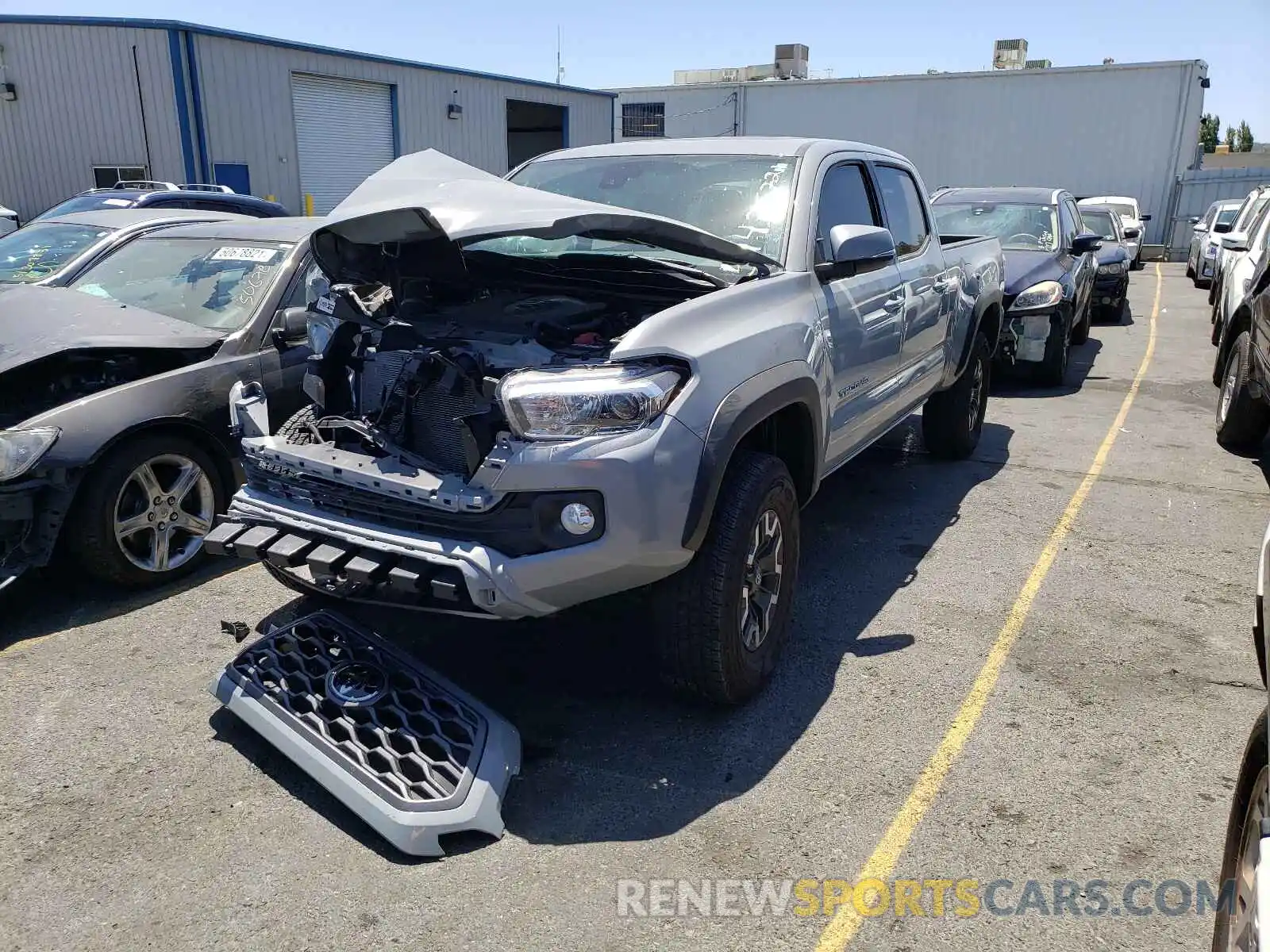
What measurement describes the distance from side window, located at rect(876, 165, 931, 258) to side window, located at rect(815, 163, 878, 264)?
0.79 ft

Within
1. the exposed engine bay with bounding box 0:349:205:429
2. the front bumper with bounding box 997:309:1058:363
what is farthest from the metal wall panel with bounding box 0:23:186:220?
the exposed engine bay with bounding box 0:349:205:429

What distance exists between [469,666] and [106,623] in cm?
172

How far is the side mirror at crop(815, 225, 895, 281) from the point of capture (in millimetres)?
3852

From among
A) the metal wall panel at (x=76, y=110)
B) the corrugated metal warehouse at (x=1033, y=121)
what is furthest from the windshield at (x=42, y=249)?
the corrugated metal warehouse at (x=1033, y=121)

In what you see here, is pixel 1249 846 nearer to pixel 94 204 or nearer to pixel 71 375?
pixel 71 375

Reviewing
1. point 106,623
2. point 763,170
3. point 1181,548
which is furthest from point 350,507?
point 1181,548

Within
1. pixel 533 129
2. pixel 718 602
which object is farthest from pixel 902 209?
pixel 533 129

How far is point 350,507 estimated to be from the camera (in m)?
3.24

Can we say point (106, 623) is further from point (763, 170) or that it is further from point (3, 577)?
point (763, 170)

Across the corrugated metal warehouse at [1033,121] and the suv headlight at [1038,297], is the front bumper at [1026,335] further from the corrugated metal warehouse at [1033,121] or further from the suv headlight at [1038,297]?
the corrugated metal warehouse at [1033,121]

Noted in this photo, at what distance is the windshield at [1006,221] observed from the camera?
10164 mm

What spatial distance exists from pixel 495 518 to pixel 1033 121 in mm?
29806

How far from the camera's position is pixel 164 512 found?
4578 millimetres

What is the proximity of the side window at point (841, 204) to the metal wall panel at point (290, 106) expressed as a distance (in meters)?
18.0
